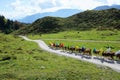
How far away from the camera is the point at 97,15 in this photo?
194m

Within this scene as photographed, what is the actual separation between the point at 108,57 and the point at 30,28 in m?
157

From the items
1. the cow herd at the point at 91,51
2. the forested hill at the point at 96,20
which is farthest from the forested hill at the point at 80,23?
the cow herd at the point at 91,51

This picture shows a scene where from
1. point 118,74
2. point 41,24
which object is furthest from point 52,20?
point 118,74

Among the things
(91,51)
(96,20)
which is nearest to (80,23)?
(96,20)

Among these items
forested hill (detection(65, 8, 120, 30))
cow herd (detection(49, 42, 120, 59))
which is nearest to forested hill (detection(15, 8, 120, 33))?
forested hill (detection(65, 8, 120, 30))

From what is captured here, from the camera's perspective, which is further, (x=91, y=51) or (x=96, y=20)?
(x=96, y=20)

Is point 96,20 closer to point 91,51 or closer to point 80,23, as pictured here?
point 80,23

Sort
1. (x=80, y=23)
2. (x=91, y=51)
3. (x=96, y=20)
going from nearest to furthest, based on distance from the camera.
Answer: (x=91, y=51) < (x=80, y=23) < (x=96, y=20)

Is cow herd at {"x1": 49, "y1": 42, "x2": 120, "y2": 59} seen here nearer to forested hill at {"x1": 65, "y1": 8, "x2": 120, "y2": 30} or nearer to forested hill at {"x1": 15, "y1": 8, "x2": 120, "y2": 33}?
forested hill at {"x1": 65, "y1": 8, "x2": 120, "y2": 30}

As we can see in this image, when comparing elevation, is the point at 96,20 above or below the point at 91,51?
above

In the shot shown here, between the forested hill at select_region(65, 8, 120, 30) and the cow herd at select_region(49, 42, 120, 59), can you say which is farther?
the forested hill at select_region(65, 8, 120, 30)

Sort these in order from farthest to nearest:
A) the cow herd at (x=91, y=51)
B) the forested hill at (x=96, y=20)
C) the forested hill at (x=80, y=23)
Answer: the forested hill at (x=80, y=23)
the forested hill at (x=96, y=20)
the cow herd at (x=91, y=51)

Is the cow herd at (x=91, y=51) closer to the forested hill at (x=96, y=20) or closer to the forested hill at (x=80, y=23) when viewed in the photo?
the forested hill at (x=96, y=20)

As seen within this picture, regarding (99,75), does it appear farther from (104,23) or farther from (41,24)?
(41,24)
